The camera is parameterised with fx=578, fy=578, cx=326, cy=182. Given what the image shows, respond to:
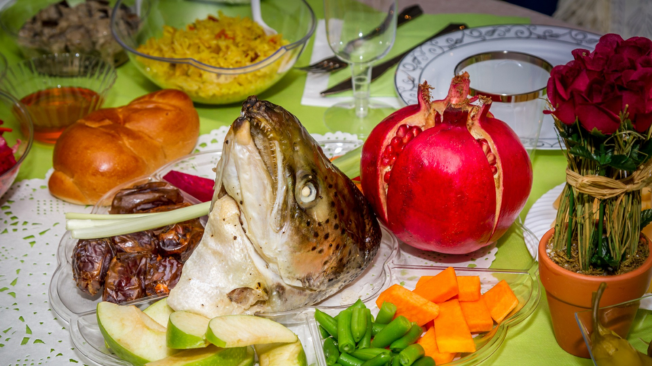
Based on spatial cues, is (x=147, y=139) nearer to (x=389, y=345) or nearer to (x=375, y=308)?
(x=375, y=308)

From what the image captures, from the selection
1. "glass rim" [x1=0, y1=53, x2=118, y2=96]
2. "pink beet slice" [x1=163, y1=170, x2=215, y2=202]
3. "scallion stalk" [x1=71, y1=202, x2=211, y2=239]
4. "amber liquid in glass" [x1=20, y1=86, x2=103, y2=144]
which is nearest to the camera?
"scallion stalk" [x1=71, y1=202, x2=211, y2=239]

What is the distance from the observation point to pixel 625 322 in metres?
1.17

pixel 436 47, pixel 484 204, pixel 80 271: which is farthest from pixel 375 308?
pixel 436 47

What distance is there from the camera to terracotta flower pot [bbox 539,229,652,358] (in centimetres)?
122

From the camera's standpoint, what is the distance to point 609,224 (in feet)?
3.97

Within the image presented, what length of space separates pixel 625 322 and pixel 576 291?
12cm

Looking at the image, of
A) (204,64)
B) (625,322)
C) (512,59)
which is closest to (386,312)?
(625,322)

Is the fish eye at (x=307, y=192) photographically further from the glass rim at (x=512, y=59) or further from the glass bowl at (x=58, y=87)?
the glass bowl at (x=58, y=87)

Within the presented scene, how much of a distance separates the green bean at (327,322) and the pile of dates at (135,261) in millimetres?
401

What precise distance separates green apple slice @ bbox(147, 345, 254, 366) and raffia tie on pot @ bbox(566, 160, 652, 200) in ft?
2.65

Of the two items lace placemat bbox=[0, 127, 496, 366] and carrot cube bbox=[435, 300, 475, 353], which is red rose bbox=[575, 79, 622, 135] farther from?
lace placemat bbox=[0, 127, 496, 366]

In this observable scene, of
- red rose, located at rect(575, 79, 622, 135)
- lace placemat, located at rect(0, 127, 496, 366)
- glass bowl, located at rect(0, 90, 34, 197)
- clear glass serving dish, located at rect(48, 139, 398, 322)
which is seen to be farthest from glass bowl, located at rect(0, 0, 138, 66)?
red rose, located at rect(575, 79, 622, 135)

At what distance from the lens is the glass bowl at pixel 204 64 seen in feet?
7.47

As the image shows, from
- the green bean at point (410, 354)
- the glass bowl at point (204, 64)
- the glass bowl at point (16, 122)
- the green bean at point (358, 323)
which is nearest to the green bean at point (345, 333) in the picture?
the green bean at point (358, 323)
